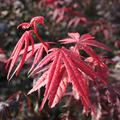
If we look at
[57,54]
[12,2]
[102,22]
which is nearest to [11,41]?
[12,2]

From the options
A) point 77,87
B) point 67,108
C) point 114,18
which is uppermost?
point 77,87

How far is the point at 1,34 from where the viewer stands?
3051mm

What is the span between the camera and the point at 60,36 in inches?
132

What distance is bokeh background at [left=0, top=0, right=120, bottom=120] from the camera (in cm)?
168

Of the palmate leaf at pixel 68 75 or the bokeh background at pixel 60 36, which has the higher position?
the palmate leaf at pixel 68 75

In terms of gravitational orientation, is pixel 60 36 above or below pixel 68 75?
below

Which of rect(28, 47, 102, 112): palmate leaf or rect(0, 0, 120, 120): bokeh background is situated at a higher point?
rect(28, 47, 102, 112): palmate leaf

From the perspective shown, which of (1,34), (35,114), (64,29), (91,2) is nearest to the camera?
(35,114)

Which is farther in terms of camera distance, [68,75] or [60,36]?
[60,36]

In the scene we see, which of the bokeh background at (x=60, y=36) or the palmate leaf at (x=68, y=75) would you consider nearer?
the palmate leaf at (x=68, y=75)

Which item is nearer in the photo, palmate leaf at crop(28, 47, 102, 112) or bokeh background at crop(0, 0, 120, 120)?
palmate leaf at crop(28, 47, 102, 112)

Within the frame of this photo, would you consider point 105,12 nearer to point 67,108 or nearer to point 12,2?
point 12,2

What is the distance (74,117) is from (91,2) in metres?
3.02

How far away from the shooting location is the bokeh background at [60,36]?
5.50ft
